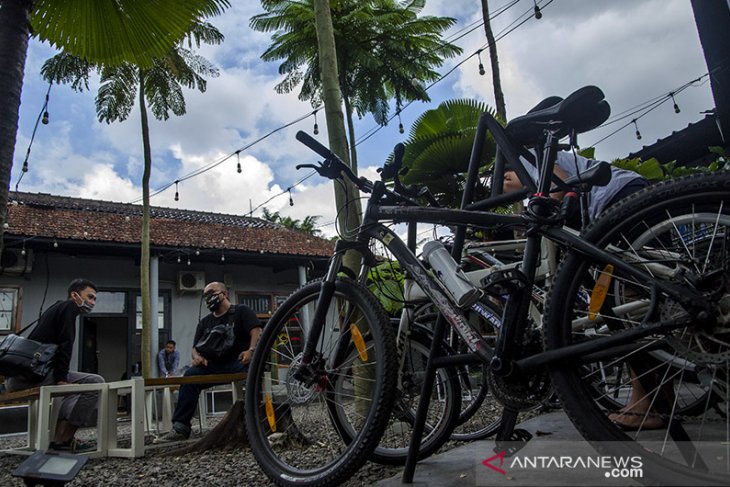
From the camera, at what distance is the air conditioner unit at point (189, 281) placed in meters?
14.3

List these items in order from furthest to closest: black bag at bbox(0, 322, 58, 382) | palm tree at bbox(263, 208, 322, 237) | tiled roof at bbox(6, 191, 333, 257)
A: palm tree at bbox(263, 208, 322, 237)
tiled roof at bbox(6, 191, 333, 257)
black bag at bbox(0, 322, 58, 382)

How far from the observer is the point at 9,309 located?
12.0 metres

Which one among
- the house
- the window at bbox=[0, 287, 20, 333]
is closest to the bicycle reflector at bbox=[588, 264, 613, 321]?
the house

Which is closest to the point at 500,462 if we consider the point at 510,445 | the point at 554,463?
the point at 510,445

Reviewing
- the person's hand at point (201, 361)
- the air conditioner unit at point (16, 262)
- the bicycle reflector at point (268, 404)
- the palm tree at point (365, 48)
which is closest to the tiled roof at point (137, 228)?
the air conditioner unit at point (16, 262)

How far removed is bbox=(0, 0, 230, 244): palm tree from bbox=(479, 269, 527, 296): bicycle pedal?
2138 mm

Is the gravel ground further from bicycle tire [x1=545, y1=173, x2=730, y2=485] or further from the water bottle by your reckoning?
bicycle tire [x1=545, y1=173, x2=730, y2=485]

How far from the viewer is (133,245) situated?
41.7ft

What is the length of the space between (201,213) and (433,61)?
1037 centimetres

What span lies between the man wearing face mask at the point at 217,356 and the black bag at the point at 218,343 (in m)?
0.02

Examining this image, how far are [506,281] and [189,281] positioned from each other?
1390 centimetres

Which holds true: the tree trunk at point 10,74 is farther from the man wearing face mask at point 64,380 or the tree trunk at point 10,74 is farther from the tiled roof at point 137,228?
the tiled roof at point 137,228

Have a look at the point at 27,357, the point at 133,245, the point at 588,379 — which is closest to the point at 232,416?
the point at 27,357

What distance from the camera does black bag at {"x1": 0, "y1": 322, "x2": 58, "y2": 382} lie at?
391cm
